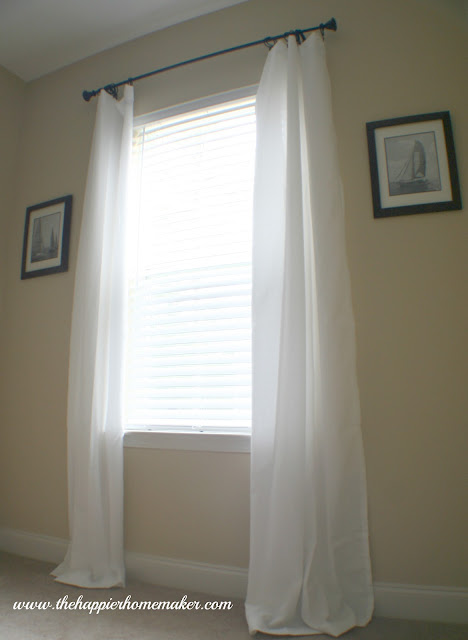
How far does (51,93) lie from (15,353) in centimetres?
180

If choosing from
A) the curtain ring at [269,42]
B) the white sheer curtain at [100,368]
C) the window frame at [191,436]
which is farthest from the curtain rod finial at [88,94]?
the curtain ring at [269,42]

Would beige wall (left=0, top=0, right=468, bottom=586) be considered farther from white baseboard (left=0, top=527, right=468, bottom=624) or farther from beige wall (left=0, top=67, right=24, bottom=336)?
beige wall (left=0, top=67, right=24, bottom=336)

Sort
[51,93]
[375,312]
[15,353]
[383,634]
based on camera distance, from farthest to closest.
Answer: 1. [51,93]
2. [15,353]
3. [375,312]
4. [383,634]

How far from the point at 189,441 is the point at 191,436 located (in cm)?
3

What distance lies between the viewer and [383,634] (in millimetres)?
1315

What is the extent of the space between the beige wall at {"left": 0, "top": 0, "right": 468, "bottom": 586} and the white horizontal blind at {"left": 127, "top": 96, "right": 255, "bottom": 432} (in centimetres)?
19

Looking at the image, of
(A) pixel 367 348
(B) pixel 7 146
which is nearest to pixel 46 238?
(B) pixel 7 146

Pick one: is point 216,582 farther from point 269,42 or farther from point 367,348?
point 269,42

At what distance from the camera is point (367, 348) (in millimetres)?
1590

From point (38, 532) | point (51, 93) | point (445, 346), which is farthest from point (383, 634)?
point (51, 93)

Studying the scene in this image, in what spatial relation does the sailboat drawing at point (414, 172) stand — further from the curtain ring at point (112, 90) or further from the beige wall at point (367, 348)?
the curtain ring at point (112, 90)

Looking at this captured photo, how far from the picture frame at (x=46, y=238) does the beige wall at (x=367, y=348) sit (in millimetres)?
61

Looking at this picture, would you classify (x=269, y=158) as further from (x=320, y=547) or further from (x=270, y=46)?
(x=320, y=547)

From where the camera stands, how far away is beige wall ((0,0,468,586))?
1.47 metres
